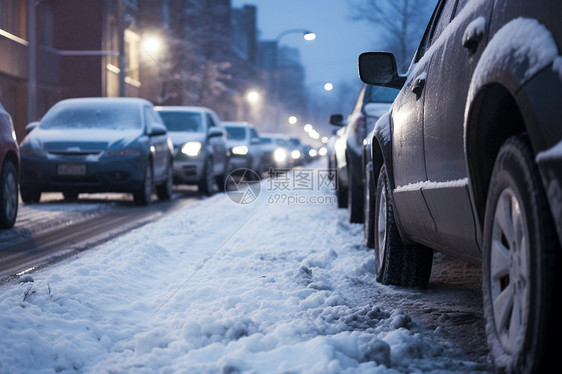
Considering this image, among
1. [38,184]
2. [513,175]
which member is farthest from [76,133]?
[513,175]

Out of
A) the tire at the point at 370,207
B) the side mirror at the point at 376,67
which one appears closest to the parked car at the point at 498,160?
the side mirror at the point at 376,67

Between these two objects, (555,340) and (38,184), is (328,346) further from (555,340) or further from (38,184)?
(38,184)

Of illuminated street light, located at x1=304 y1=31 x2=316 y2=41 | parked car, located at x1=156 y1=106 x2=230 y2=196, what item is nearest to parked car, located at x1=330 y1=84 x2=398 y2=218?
parked car, located at x1=156 y1=106 x2=230 y2=196

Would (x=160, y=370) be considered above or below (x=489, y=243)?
below

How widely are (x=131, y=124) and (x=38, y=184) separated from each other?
6.54 feet

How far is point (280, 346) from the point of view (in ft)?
11.9

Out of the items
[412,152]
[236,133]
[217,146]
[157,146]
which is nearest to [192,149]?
[217,146]

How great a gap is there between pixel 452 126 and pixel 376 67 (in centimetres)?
198

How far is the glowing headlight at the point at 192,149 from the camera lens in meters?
16.2

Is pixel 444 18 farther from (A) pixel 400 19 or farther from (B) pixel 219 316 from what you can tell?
(A) pixel 400 19

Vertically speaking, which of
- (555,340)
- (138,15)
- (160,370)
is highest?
(138,15)

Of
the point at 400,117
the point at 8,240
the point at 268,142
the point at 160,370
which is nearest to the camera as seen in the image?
the point at 160,370

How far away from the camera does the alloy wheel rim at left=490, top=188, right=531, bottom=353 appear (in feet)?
8.49

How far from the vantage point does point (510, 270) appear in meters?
2.79
